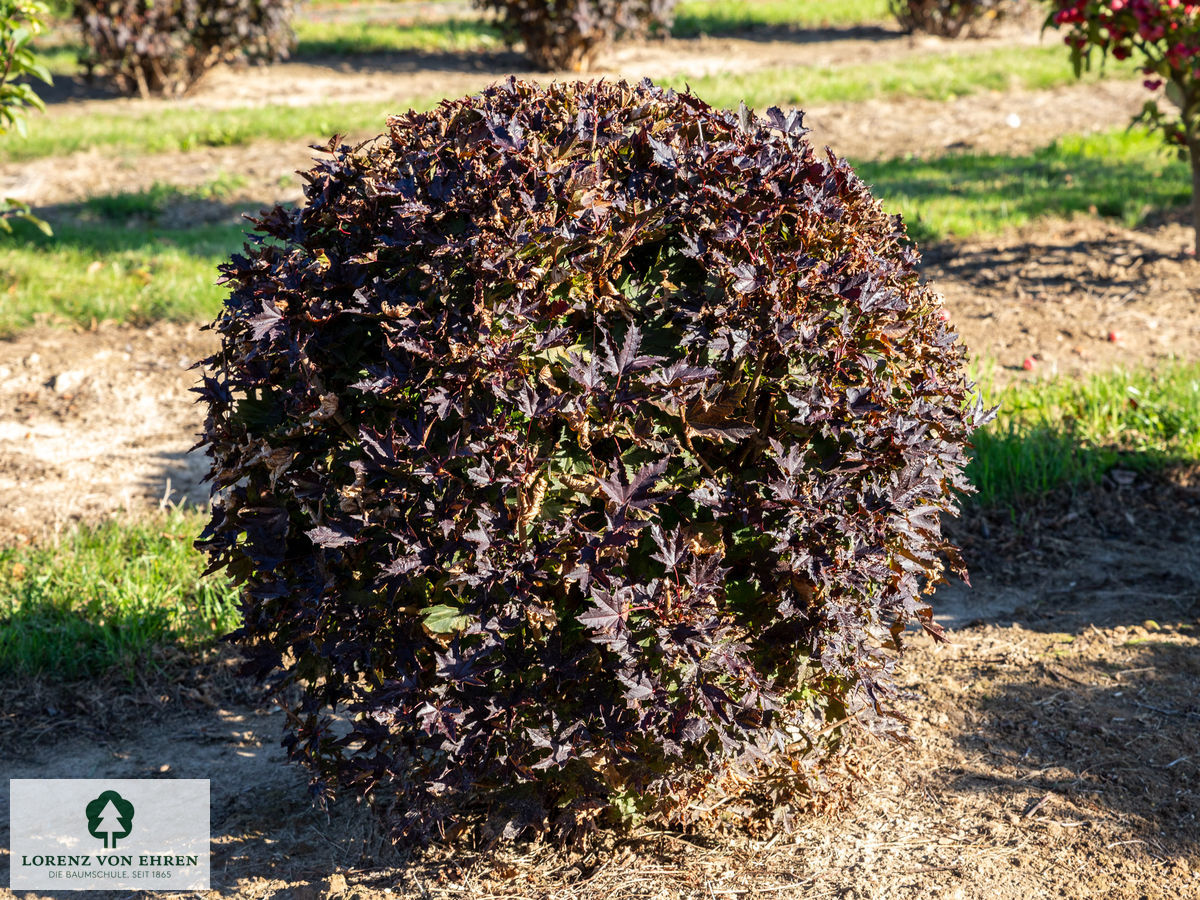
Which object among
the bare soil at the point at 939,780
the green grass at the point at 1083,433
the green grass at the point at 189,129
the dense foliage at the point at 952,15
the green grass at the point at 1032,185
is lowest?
the bare soil at the point at 939,780

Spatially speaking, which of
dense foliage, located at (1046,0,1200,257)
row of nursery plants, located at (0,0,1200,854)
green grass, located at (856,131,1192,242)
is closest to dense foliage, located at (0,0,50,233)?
row of nursery plants, located at (0,0,1200,854)

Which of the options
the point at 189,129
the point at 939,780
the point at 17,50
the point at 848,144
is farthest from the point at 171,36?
the point at 939,780

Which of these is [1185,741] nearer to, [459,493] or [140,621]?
[459,493]

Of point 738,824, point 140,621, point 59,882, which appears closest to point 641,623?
point 738,824

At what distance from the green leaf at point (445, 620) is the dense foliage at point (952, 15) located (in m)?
15.4

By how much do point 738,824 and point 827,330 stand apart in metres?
1.30

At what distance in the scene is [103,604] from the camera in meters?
3.71

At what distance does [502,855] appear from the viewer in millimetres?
2684

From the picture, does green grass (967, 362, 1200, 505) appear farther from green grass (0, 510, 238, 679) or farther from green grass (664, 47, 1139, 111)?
green grass (664, 47, 1139, 111)

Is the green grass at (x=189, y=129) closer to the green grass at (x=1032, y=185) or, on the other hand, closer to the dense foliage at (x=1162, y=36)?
the green grass at (x=1032, y=185)

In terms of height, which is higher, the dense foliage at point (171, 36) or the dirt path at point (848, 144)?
the dense foliage at point (171, 36)

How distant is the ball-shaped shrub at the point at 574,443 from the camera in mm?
2209

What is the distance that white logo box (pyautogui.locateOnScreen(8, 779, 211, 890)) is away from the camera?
2754 millimetres

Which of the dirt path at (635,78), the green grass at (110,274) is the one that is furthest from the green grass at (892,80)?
the green grass at (110,274)
